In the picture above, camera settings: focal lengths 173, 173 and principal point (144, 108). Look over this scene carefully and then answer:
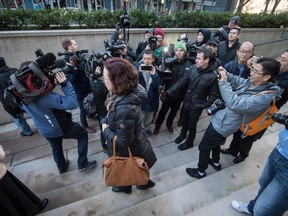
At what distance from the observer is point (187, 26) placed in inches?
264

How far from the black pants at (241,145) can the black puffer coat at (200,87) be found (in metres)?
0.76

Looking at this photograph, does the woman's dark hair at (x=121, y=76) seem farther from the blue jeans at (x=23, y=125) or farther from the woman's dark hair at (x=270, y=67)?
the blue jeans at (x=23, y=125)

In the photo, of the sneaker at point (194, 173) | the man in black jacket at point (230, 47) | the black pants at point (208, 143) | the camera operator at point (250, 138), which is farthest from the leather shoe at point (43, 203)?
the man in black jacket at point (230, 47)

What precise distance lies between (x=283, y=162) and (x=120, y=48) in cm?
293

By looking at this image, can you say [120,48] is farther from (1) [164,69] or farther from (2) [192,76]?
(2) [192,76]

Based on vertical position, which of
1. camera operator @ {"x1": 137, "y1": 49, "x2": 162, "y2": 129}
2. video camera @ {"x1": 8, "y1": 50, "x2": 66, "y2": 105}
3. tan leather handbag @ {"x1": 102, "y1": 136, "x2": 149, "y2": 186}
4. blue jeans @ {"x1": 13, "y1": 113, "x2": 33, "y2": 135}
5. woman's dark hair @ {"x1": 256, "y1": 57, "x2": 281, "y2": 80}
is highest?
woman's dark hair @ {"x1": 256, "y1": 57, "x2": 281, "y2": 80}

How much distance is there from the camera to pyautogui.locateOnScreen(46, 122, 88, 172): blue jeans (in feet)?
8.66

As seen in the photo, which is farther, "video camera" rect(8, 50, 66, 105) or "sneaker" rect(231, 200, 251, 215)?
"sneaker" rect(231, 200, 251, 215)

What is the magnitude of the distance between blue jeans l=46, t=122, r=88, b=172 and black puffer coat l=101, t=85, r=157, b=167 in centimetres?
92

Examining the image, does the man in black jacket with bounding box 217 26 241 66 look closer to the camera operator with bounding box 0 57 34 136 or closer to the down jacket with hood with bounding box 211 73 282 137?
the down jacket with hood with bounding box 211 73 282 137

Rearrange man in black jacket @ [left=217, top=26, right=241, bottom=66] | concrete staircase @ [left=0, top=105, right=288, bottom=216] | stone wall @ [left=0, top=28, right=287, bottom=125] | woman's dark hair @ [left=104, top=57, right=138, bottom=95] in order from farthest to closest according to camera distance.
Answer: stone wall @ [left=0, top=28, right=287, bottom=125] → man in black jacket @ [left=217, top=26, right=241, bottom=66] → concrete staircase @ [left=0, top=105, right=288, bottom=216] → woman's dark hair @ [left=104, top=57, right=138, bottom=95]

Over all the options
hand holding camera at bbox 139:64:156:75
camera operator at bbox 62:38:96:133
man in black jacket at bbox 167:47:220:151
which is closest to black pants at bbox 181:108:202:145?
man in black jacket at bbox 167:47:220:151

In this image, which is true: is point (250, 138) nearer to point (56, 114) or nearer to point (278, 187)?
point (278, 187)

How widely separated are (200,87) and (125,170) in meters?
1.79
